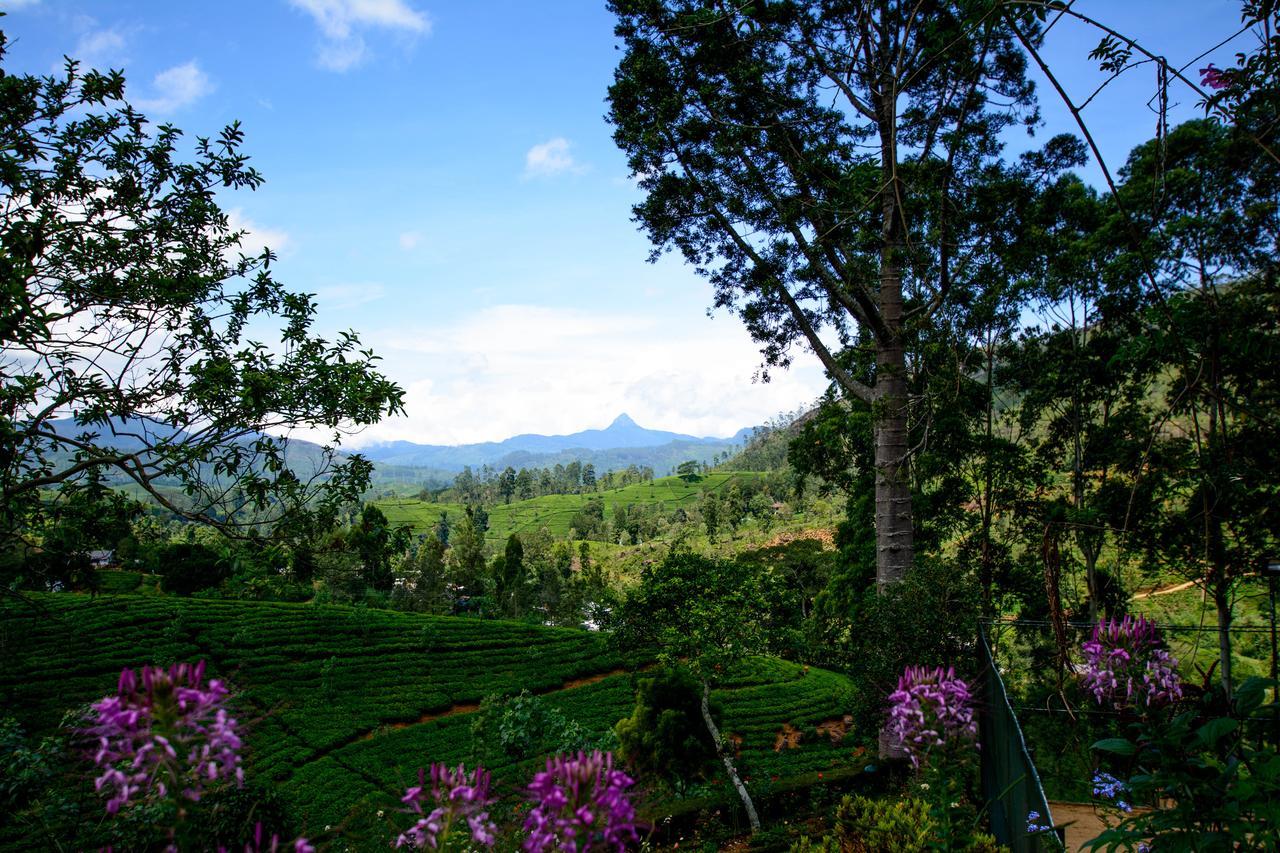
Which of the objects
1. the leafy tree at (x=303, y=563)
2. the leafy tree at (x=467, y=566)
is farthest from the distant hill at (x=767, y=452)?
the leafy tree at (x=303, y=563)

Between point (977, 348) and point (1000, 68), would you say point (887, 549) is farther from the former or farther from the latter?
point (1000, 68)

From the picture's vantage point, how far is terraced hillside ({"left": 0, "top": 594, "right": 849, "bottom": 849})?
15.4 meters

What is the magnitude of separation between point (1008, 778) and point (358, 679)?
69.5ft

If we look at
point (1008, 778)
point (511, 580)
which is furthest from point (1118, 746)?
point (511, 580)

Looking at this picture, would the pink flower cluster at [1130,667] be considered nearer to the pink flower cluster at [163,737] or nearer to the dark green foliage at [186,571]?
the pink flower cluster at [163,737]

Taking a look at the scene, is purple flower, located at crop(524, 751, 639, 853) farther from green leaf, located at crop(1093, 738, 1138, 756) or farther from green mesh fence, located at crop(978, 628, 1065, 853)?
green mesh fence, located at crop(978, 628, 1065, 853)

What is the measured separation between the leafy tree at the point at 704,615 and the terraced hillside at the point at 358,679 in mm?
4601

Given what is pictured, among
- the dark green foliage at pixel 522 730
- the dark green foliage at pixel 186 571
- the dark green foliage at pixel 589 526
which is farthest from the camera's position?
the dark green foliage at pixel 589 526

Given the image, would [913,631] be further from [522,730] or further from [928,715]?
[522,730]

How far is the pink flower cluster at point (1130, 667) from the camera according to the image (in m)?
2.11

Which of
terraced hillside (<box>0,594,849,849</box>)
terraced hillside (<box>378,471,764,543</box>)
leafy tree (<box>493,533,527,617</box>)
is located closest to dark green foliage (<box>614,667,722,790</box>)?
terraced hillside (<box>0,594,849,849</box>)

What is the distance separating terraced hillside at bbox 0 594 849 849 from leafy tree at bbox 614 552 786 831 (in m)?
4.60

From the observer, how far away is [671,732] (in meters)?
11.1

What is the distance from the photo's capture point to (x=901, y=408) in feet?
27.2
